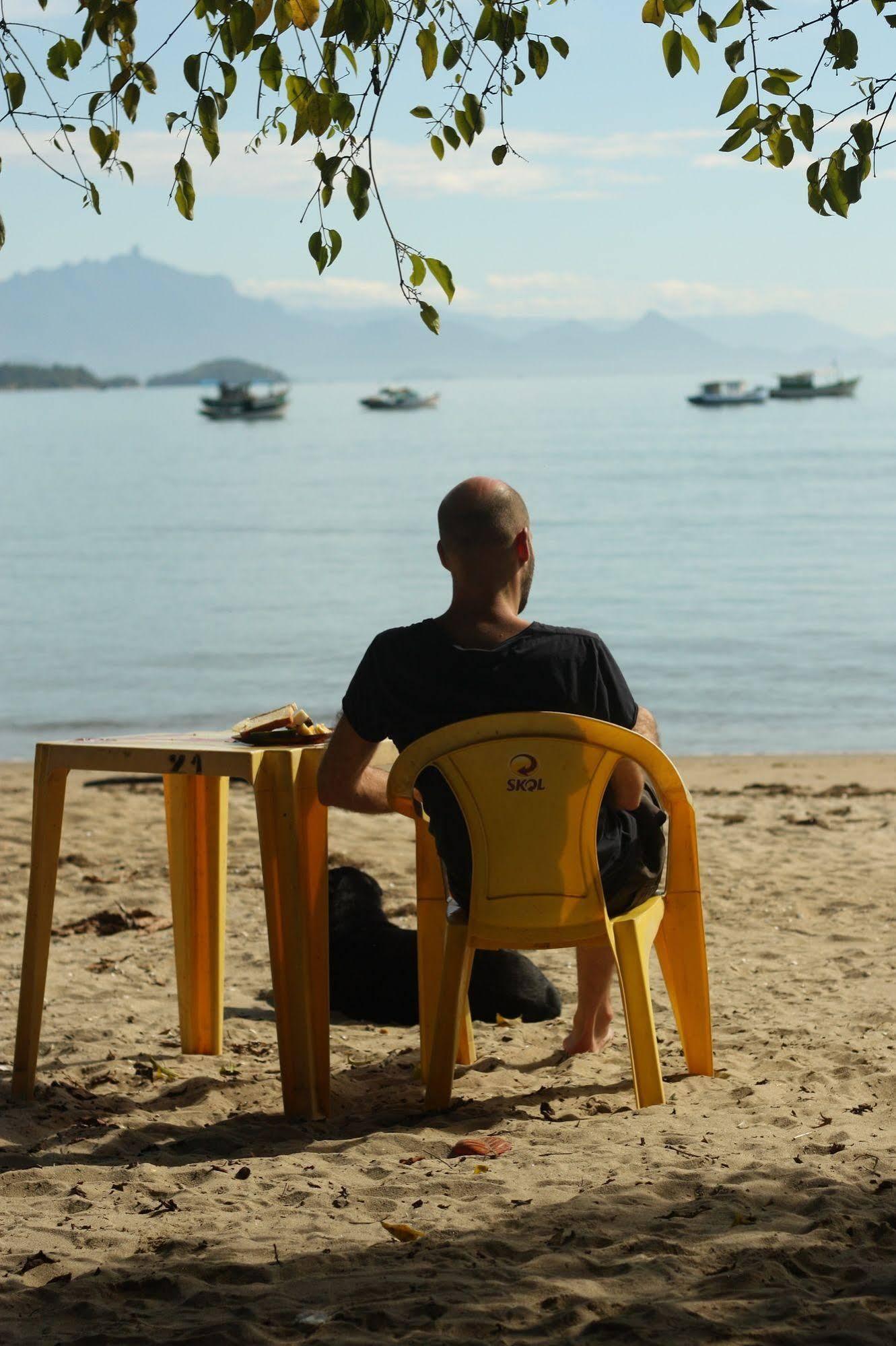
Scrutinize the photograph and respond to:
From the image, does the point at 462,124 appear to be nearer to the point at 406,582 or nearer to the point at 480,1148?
the point at 480,1148

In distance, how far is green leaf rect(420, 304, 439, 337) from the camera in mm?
3322

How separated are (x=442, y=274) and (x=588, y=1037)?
7.26ft

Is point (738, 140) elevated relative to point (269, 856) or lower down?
elevated

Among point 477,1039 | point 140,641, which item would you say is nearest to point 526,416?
point 140,641

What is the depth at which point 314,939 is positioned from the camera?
12.5ft

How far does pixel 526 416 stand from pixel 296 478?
2978 inches

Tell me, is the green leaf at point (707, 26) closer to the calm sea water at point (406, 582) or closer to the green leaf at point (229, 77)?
the green leaf at point (229, 77)

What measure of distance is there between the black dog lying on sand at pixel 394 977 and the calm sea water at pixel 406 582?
317 inches

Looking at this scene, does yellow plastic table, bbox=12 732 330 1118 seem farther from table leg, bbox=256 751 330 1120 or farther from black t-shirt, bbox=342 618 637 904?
black t-shirt, bbox=342 618 637 904

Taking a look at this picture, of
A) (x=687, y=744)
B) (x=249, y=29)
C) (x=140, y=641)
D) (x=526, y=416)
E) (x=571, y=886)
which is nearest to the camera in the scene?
(x=249, y=29)

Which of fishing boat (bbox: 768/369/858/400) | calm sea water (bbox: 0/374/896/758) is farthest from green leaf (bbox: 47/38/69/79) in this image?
fishing boat (bbox: 768/369/858/400)

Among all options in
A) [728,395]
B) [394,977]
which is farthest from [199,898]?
[728,395]

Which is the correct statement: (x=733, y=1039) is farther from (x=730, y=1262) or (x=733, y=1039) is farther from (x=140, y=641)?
(x=140, y=641)

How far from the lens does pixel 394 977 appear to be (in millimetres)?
4898
